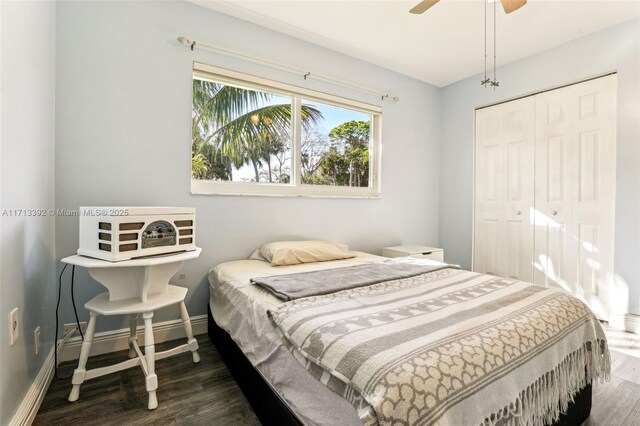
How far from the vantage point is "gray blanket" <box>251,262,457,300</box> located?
1.52m

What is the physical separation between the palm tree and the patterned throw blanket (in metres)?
1.58

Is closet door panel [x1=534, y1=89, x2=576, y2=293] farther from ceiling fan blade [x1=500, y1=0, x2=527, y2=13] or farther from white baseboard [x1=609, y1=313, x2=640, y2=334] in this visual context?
ceiling fan blade [x1=500, y1=0, x2=527, y2=13]

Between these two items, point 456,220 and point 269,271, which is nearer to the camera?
point 269,271

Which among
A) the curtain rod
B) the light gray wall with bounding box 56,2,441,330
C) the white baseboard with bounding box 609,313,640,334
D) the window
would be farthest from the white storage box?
the white baseboard with bounding box 609,313,640,334

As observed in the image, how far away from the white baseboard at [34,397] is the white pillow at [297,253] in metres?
1.32

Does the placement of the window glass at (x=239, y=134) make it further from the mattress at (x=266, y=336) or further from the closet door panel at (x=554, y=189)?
the closet door panel at (x=554, y=189)

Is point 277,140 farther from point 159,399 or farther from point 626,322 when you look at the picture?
point 626,322

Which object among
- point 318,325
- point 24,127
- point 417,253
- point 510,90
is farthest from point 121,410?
point 510,90

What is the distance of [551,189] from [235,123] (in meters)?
3.02

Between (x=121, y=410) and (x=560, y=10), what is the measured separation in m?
3.86

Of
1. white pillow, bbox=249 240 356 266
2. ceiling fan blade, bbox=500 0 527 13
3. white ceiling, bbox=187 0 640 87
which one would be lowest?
white pillow, bbox=249 240 356 266

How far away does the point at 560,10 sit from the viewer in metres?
2.33

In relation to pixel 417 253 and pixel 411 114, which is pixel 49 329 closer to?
pixel 417 253

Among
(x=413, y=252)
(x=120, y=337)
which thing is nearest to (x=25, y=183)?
(x=120, y=337)
